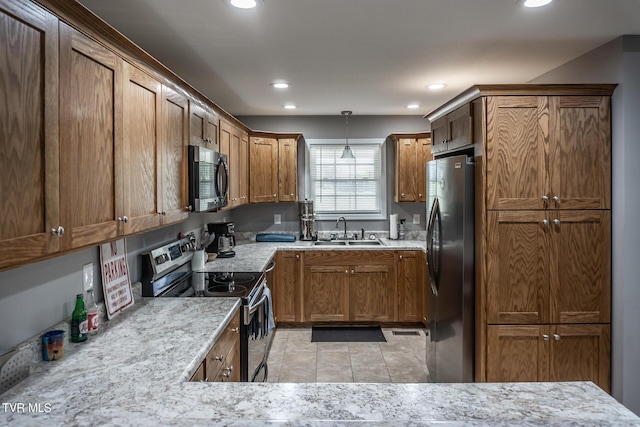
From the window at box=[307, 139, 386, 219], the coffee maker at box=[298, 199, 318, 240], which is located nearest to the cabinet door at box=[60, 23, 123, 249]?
the coffee maker at box=[298, 199, 318, 240]

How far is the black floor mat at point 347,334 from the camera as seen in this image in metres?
4.49

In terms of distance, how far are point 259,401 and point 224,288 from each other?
5.63ft

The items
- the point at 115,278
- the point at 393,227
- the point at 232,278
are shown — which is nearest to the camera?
the point at 115,278

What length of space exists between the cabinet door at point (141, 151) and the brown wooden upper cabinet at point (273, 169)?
2826mm

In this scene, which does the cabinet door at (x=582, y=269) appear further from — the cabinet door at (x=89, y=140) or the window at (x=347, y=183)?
the window at (x=347, y=183)

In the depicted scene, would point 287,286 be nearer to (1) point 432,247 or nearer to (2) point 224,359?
(1) point 432,247

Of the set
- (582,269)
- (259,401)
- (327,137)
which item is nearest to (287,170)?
(327,137)

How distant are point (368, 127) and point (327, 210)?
1.18m

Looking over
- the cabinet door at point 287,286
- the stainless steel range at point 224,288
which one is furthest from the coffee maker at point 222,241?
the stainless steel range at point 224,288

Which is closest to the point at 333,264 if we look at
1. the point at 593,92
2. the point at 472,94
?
the point at 472,94

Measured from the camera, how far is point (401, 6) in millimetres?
2230

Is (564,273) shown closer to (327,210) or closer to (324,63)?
(324,63)

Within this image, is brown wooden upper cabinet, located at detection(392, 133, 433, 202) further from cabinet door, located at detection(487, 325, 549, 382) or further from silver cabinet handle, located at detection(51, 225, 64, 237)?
silver cabinet handle, located at detection(51, 225, 64, 237)

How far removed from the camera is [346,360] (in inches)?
155
